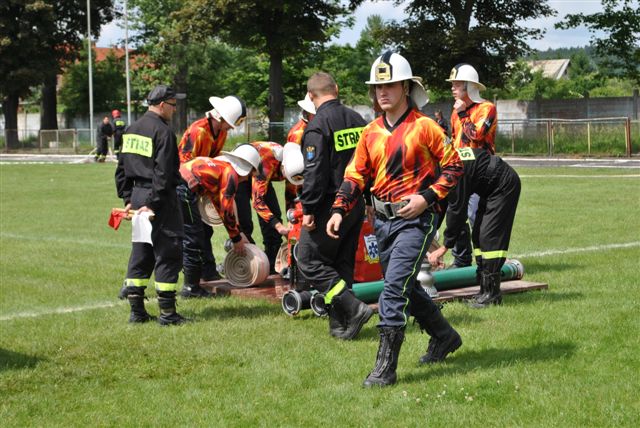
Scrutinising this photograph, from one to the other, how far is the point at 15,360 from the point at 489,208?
453 cm

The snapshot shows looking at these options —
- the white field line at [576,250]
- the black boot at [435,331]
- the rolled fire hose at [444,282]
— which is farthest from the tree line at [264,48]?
the black boot at [435,331]

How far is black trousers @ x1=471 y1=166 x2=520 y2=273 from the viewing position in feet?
30.9

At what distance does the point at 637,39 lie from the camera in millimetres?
41688

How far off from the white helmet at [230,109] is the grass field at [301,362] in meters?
1.84

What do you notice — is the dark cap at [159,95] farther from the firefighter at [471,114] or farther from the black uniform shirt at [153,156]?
the firefighter at [471,114]

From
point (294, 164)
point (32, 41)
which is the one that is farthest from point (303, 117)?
point (32, 41)

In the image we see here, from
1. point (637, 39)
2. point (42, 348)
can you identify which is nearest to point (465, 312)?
point (42, 348)

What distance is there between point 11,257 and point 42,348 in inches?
256

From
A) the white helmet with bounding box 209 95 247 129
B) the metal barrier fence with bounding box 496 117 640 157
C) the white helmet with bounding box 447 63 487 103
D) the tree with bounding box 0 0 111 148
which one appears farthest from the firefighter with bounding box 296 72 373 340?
the tree with bounding box 0 0 111 148

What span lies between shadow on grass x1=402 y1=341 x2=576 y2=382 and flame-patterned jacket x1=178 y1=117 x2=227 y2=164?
395 cm

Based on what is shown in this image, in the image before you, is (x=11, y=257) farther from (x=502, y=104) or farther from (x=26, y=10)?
(x=26, y=10)

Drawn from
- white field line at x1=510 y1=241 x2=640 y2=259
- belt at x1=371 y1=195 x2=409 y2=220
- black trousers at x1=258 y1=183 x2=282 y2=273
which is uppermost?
belt at x1=371 y1=195 x2=409 y2=220

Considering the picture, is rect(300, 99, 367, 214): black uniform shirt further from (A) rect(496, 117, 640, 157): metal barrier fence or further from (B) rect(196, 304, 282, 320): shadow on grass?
(A) rect(496, 117, 640, 157): metal barrier fence

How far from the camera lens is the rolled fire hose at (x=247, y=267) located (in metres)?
10.5
